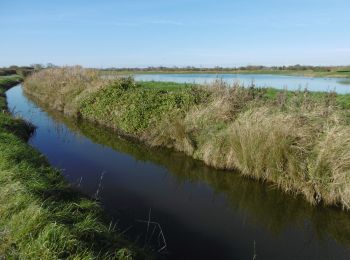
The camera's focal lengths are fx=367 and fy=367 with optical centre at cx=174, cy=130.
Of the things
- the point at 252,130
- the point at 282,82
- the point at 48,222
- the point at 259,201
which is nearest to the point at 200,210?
the point at 259,201

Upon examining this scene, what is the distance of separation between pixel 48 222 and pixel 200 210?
14.2 feet

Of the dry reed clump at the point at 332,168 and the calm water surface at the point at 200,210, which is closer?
the calm water surface at the point at 200,210

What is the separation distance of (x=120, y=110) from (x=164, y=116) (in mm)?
4090

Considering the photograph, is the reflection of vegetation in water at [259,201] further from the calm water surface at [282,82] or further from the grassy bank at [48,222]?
the calm water surface at [282,82]

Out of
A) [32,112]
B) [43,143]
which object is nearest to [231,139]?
[43,143]

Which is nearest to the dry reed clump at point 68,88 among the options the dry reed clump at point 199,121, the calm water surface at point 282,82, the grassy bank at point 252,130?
the grassy bank at point 252,130

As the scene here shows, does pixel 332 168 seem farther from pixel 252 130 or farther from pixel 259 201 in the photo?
pixel 252 130

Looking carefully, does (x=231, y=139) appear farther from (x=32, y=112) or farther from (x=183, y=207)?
(x=32, y=112)

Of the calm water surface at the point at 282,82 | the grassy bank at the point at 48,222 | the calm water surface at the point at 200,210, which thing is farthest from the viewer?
the calm water surface at the point at 282,82

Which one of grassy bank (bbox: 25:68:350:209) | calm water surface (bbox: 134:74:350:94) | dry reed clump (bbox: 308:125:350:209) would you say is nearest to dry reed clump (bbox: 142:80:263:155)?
grassy bank (bbox: 25:68:350:209)

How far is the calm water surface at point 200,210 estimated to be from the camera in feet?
24.2

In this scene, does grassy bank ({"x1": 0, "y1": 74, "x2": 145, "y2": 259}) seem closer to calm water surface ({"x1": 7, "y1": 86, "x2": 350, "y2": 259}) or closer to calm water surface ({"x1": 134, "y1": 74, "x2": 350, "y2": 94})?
calm water surface ({"x1": 7, "y1": 86, "x2": 350, "y2": 259})

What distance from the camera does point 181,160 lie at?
13.6 metres

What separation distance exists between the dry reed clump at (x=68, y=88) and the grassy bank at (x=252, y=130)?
3024mm
